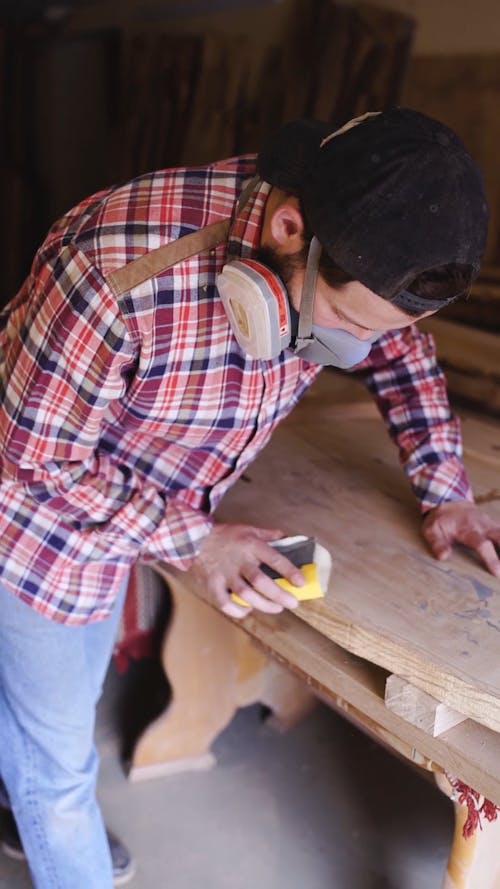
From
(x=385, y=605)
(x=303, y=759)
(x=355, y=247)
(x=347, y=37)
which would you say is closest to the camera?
(x=355, y=247)

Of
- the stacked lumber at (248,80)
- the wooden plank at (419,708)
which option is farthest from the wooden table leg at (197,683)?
the stacked lumber at (248,80)

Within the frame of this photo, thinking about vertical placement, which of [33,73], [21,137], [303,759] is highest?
[33,73]

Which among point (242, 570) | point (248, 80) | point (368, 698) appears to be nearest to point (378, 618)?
point (368, 698)

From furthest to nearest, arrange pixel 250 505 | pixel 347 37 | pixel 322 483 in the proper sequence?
pixel 347 37, pixel 322 483, pixel 250 505

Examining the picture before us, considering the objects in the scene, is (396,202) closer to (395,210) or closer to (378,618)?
(395,210)

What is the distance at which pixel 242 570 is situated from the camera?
61.1 inches

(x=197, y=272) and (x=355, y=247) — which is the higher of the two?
(x=355, y=247)

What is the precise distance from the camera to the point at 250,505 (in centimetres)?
193

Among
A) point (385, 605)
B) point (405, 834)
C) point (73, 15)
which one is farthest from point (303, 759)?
point (73, 15)

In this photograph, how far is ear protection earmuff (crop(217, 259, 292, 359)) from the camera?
1288 mm

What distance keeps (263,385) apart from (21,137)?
17.3 ft

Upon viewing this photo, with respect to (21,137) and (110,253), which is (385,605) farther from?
(21,137)

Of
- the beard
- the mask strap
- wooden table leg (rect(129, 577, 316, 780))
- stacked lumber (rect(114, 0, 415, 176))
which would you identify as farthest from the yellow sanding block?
stacked lumber (rect(114, 0, 415, 176))

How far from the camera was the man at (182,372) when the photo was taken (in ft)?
3.92
